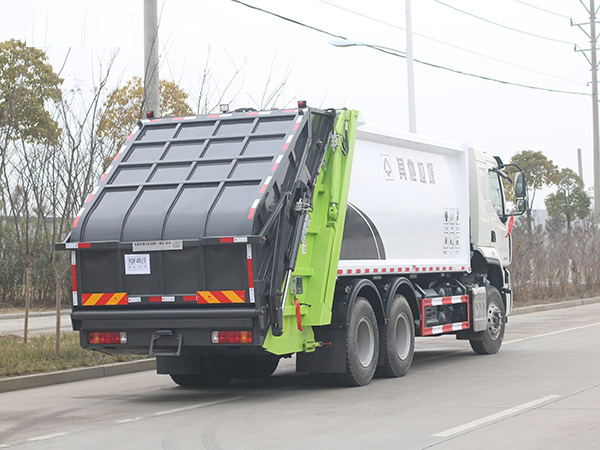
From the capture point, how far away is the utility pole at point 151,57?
15.7 m

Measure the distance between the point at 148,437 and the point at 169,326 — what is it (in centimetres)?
210

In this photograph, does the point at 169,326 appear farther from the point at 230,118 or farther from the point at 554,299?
the point at 554,299

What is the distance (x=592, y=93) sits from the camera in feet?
135

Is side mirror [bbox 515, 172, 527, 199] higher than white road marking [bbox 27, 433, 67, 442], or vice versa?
side mirror [bbox 515, 172, 527, 199]

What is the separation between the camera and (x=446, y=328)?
14367 mm

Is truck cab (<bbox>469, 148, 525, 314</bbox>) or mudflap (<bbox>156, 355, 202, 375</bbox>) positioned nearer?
mudflap (<bbox>156, 355, 202, 375</bbox>)

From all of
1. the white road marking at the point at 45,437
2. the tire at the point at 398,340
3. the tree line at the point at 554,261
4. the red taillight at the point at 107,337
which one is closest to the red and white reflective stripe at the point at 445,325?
the tire at the point at 398,340

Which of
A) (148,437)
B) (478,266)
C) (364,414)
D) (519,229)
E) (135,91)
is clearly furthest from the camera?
(135,91)

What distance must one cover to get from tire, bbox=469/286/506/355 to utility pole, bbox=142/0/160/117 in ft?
20.3

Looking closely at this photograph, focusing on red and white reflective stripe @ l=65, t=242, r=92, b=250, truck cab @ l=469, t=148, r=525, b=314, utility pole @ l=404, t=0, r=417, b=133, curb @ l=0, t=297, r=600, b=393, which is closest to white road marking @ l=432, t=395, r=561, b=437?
red and white reflective stripe @ l=65, t=242, r=92, b=250

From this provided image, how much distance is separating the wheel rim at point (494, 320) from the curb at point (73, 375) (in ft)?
17.6

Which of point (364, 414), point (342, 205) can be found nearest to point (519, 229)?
point (342, 205)

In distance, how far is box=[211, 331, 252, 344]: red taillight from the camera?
1012cm

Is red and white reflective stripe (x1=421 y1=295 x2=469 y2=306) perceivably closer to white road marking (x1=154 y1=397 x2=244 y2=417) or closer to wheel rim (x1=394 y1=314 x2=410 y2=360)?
wheel rim (x1=394 y1=314 x2=410 y2=360)
